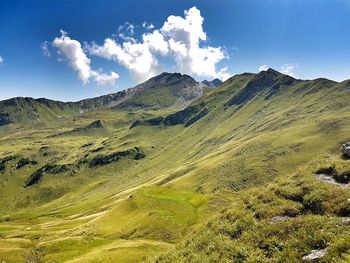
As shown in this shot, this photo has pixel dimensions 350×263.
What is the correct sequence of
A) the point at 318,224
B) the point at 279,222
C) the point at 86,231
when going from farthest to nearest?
the point at 86,231
the point at 279,222
the point at 318,224

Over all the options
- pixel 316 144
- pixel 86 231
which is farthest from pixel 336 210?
pixel 316 144

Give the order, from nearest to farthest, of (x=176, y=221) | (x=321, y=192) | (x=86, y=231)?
(x=321, y=192)
(x=176, y=221)
(x=86, y=231)

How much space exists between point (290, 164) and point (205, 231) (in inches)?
6471

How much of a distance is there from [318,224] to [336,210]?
2.09 m

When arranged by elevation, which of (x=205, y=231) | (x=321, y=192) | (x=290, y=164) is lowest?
(x=290, y=164)

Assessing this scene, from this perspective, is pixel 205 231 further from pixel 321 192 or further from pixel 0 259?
pixel 0 259

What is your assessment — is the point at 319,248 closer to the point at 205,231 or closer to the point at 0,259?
the point at 205,231

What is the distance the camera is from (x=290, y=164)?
181625 mm

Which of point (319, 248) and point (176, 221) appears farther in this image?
point (176, 221)

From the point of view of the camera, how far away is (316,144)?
654 ft

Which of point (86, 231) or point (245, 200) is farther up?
point (245, 200)

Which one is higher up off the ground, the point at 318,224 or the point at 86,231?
the point at 318,224

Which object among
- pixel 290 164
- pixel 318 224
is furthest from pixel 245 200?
pixel 290 164

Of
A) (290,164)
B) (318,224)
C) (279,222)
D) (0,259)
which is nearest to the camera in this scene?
(318,224)
